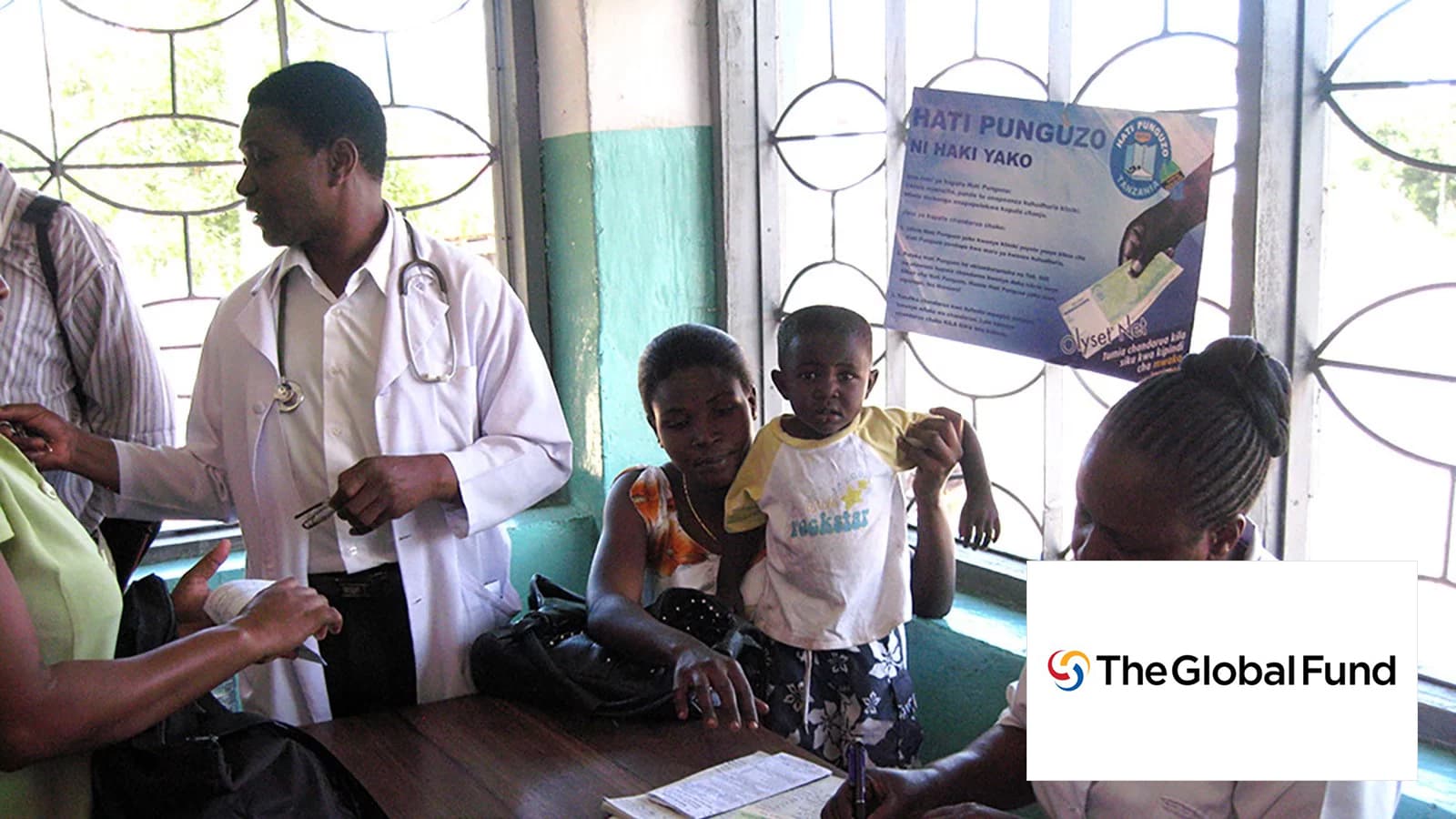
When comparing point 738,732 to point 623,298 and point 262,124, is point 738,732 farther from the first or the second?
point 623,298

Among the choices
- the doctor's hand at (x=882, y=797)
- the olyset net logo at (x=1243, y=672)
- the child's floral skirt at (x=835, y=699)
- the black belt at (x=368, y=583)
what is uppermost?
the olyset net logo at (x=1243, y=672)

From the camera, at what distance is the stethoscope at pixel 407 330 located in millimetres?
2094

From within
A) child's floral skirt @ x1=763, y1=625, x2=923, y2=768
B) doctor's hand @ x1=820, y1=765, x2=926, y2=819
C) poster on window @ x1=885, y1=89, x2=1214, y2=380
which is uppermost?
poster on window @ x1=885, y1=89, x2=1214, y2=380

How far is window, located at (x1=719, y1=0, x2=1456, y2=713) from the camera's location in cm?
191

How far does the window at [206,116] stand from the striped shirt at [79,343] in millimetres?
514

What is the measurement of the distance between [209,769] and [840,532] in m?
1.07

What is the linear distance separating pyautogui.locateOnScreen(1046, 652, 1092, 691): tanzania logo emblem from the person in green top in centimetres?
91

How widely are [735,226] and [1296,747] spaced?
224 cm

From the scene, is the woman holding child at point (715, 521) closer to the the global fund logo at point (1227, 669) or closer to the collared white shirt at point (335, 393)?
the collared white shirt at point (335, 393)

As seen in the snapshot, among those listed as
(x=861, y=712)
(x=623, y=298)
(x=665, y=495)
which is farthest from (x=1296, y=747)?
(x=623, y=298)

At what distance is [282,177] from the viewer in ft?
6.80

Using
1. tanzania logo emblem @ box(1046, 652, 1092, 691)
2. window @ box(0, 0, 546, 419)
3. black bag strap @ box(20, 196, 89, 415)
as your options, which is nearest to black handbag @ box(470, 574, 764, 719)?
tanzania logo emblem @ box(1046, 652, 1092, 691)

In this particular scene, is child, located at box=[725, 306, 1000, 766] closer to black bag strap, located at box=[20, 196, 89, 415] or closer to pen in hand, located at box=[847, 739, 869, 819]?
pen in hand, located at box=[847, 739, 869, 819]

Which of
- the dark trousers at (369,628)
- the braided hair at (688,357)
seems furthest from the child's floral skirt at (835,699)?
the dark trousers at (369,628)
